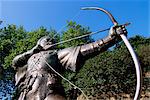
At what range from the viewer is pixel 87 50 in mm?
5676

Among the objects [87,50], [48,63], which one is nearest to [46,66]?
[48,63]

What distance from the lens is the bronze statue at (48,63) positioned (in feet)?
18.3

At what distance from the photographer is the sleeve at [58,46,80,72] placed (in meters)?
5.79

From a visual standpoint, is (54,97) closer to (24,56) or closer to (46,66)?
(46,66)

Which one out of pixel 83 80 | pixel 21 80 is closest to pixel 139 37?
pixel 83 80

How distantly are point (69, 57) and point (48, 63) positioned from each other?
0.32 metres

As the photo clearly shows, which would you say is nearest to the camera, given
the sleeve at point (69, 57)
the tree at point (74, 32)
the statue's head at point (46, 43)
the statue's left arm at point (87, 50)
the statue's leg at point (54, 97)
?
the statue's left arm at point (87, 50)

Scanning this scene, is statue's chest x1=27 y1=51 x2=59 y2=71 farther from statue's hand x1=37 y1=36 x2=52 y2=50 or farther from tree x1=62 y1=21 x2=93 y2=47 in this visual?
tree x1=62 y1=21 x2=93 y2=47

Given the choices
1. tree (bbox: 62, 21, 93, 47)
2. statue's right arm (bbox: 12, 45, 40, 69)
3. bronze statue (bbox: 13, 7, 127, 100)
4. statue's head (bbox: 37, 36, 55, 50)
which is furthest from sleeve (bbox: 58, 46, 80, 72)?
tree (bbox: 62, 21, 93, 47)

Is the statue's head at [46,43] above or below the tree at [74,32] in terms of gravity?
below

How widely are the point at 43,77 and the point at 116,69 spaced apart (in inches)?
751

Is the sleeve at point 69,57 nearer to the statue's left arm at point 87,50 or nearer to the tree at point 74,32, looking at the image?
the statue's left arm at point 87,50

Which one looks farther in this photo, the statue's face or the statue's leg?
the statue's face

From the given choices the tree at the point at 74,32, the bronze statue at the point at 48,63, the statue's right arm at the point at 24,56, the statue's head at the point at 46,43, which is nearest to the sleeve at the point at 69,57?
the bronze statue at the point at 48,63
